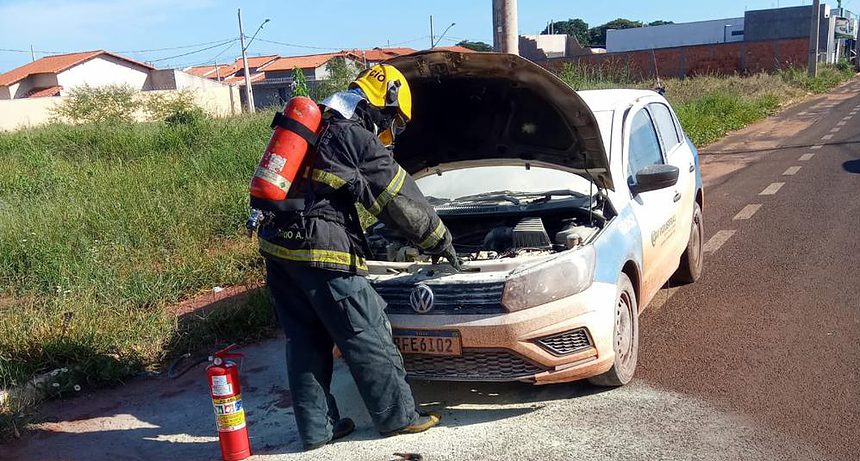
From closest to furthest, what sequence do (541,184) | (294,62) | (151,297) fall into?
(541,184)
(151,297)
(294,62)

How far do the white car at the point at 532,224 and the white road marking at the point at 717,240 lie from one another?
103cm

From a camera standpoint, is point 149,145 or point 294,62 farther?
point 294,62

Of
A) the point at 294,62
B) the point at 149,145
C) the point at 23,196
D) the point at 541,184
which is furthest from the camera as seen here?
the point at 294,62

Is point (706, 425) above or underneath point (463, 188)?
underneath

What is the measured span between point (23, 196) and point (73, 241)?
11.5 feet

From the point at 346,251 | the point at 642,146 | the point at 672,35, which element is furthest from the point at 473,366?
the point at 672,35

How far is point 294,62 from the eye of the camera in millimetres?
70688

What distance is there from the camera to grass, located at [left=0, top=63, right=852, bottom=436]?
4957 mm

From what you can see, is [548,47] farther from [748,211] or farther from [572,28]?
[748,211]

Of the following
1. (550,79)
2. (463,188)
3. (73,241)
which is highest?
(550,79)

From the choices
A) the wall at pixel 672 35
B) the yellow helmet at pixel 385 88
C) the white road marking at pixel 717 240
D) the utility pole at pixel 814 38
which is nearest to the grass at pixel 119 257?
the yellow helmet at pixel 385 88

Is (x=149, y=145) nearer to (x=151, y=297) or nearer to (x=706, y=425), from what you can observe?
(x=151, y=297)

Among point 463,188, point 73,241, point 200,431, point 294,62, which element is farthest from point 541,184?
point 294,62

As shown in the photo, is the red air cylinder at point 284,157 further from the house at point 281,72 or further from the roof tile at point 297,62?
the roof tile at point 297,62
